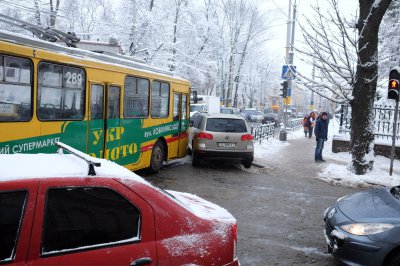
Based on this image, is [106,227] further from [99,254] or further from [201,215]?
[201,215]

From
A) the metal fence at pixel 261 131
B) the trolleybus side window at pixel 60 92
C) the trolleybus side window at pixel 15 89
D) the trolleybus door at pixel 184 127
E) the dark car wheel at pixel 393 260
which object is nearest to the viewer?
the dark car wheel at pixel 393 260

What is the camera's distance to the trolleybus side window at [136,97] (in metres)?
9.66

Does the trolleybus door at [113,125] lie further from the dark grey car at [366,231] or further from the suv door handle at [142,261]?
the suv door handle at [142,261]

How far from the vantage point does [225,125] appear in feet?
41.2

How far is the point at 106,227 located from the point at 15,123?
14.8 ft

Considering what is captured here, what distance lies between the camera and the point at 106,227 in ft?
8.99

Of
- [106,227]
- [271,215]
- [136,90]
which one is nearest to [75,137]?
[136,90]

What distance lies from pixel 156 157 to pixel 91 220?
8759 millimetres


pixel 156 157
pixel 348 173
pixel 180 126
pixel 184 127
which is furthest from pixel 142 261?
pixel 348 173

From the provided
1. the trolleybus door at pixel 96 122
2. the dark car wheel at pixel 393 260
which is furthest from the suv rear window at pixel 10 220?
the trolleybus door at pixel 96 122

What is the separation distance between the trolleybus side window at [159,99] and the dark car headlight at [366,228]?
690 cm

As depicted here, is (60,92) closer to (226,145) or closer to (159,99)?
(159,99)

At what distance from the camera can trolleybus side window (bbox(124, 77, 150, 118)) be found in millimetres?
9656

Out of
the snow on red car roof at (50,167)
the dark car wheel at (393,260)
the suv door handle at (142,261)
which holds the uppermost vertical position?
the snow on red car roof at (50,167)
